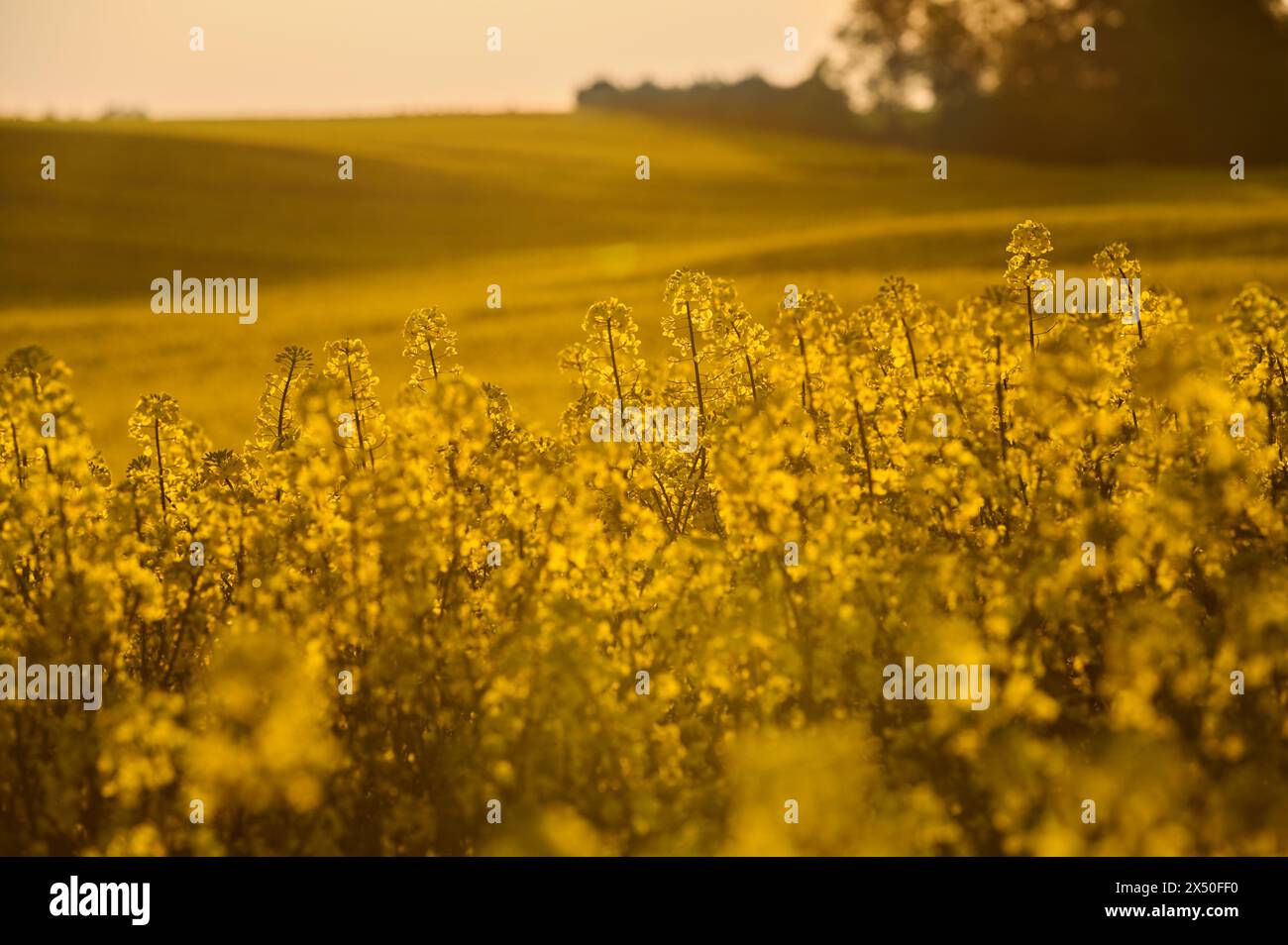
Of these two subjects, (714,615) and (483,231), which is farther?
(483,231)

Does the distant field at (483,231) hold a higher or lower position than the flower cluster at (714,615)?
higher

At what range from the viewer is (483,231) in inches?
2042

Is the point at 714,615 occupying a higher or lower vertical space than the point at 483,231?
lower

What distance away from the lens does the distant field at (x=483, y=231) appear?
1077 inches

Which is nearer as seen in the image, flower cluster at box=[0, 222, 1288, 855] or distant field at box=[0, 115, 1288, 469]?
flower cluster at box=[0, 222, 1288, 855]

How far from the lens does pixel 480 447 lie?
6168mm

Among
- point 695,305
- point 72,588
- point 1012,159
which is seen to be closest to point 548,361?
point 695,305

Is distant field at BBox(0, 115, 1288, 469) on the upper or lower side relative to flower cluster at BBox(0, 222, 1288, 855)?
upper

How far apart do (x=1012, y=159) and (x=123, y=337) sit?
46.3 m

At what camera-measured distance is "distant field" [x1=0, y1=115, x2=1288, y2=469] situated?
2736 cm

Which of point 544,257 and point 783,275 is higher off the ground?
point 544,257

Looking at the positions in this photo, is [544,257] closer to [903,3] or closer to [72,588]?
[903,3]

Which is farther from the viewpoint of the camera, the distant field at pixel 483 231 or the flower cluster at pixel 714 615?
the distant field at pixel 483 231

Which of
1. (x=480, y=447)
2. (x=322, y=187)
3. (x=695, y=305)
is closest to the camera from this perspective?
(x=480, y=447)
